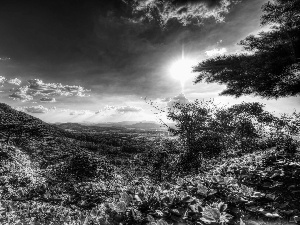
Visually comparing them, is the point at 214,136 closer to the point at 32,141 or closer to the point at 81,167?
the point at 81,167

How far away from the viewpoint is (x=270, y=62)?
7527mm

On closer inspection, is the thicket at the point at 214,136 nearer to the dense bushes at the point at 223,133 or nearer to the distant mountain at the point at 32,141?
the dense bushes at the point at 223,133

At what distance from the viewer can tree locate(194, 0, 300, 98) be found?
779 centimetres

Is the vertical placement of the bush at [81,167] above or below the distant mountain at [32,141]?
below

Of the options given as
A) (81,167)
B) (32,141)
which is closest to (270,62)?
(81,167)

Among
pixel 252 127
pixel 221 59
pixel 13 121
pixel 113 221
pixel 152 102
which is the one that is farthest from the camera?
pixel 13 121

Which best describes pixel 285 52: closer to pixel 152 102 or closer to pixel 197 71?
pixel 197 71

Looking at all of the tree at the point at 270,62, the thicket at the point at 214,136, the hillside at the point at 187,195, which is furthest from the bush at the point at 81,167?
the tree at the point at 270,62

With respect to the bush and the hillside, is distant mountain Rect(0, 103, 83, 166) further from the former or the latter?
the hillside

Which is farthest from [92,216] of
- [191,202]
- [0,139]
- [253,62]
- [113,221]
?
[0,139]

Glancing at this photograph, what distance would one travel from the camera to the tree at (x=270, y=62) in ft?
25.6

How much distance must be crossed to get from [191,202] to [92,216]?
5.89ft

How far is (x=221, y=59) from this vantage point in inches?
351

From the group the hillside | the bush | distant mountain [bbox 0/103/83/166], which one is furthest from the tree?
distant mountain [bbox 0/103/83/166]
